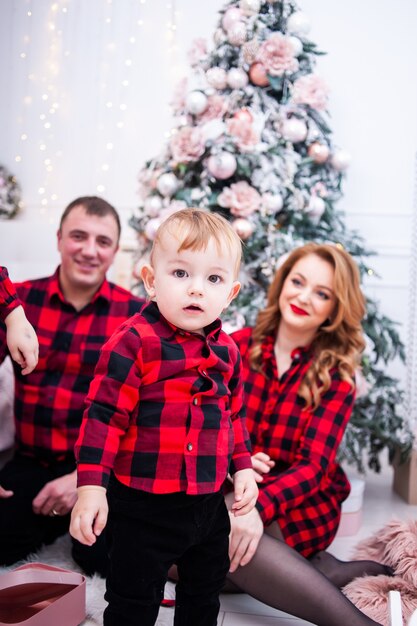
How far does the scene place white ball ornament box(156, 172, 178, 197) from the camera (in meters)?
2.56

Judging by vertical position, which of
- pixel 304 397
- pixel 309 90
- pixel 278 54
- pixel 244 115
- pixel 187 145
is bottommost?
pixel 304 397

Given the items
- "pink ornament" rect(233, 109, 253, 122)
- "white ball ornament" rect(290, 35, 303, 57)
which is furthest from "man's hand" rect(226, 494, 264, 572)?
"white ball ornament" rect(290, 35, 303, 57)

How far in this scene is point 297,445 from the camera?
69.7 inches

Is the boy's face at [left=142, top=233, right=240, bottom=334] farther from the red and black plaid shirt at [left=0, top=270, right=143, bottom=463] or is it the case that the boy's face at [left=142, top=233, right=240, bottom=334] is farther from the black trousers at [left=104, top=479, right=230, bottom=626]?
→ the red and black plaid shirt at [left=0, top=270, right=143, bottom=463]

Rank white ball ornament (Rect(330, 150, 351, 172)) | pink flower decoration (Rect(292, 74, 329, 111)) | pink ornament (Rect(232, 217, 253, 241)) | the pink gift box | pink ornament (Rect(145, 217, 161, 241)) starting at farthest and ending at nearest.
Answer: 1. white ball ornament (Rect(330, 150, 351, 172))
2. pink flower decoration (Rect(292, 74, 329, 111))
3. pink ornament (Rect(145, 217, 161, 241))
4. pink ornament (Rect(232, 217, 253, 241))
5. the pink gift box

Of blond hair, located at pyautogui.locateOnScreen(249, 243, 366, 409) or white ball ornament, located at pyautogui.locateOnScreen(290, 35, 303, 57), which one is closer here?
blond hair, located at pyautogui.locateOnScreen(249, 243, 366, 409)

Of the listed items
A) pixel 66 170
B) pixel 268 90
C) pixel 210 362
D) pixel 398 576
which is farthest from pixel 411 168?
pixel 210 362

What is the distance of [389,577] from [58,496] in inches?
35.0

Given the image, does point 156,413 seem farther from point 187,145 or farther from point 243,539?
point 187,145

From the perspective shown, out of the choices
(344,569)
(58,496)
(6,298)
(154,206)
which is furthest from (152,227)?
(344,569)

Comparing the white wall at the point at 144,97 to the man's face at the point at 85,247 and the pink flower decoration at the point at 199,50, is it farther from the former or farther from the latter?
the man's face at the point at 85,247

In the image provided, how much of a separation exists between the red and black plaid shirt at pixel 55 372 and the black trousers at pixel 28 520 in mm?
46

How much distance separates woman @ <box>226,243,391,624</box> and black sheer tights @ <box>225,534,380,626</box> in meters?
0.11

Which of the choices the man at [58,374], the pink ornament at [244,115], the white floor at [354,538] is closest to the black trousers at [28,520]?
the man at [58,374]
